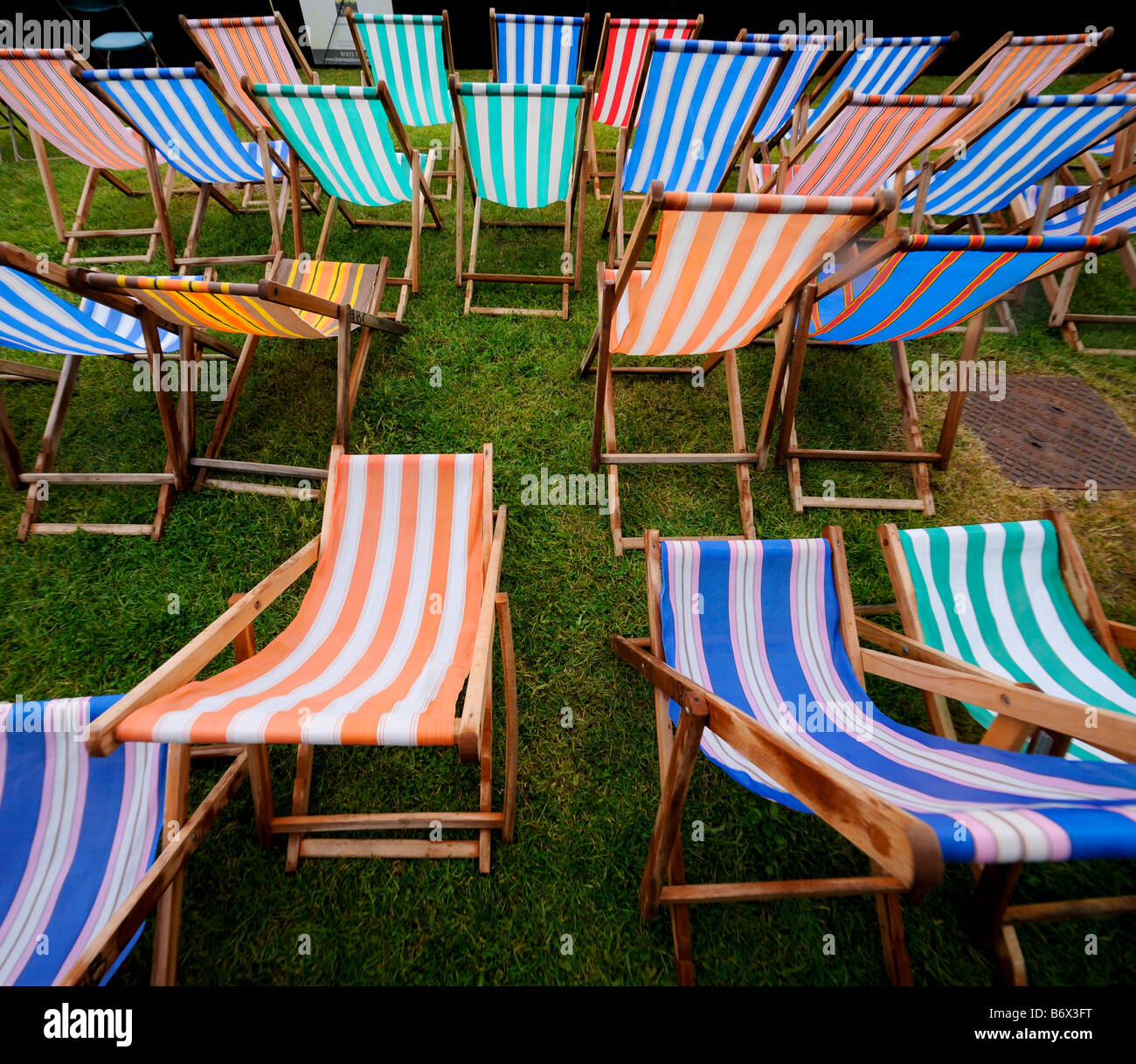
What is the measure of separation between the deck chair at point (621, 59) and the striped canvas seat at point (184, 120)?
2352 millimetres

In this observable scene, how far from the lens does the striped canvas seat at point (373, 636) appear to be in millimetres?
1160

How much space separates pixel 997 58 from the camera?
344 centimetres

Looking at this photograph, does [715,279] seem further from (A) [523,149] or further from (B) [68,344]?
(B) [68,344]

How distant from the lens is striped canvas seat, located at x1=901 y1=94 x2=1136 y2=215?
2570mm

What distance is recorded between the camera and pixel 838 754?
153cm

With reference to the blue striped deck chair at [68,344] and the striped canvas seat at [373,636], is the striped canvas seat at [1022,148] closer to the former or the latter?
the striped canvas seat at [373,636]

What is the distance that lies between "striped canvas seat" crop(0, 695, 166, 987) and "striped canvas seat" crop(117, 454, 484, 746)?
0.36 metres

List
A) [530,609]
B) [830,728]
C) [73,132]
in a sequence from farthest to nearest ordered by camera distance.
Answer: [73,132] → [530,609] → [830,728]

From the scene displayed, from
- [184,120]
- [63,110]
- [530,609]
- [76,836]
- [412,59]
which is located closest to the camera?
[76,836]

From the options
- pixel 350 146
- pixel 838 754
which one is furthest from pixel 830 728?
pixel 350 146

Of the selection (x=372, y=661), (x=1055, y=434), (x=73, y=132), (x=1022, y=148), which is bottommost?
→ (x=372, y=661)

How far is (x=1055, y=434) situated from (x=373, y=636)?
3.81 metres

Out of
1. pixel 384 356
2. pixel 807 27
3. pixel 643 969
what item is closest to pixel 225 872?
pixel 643 969
